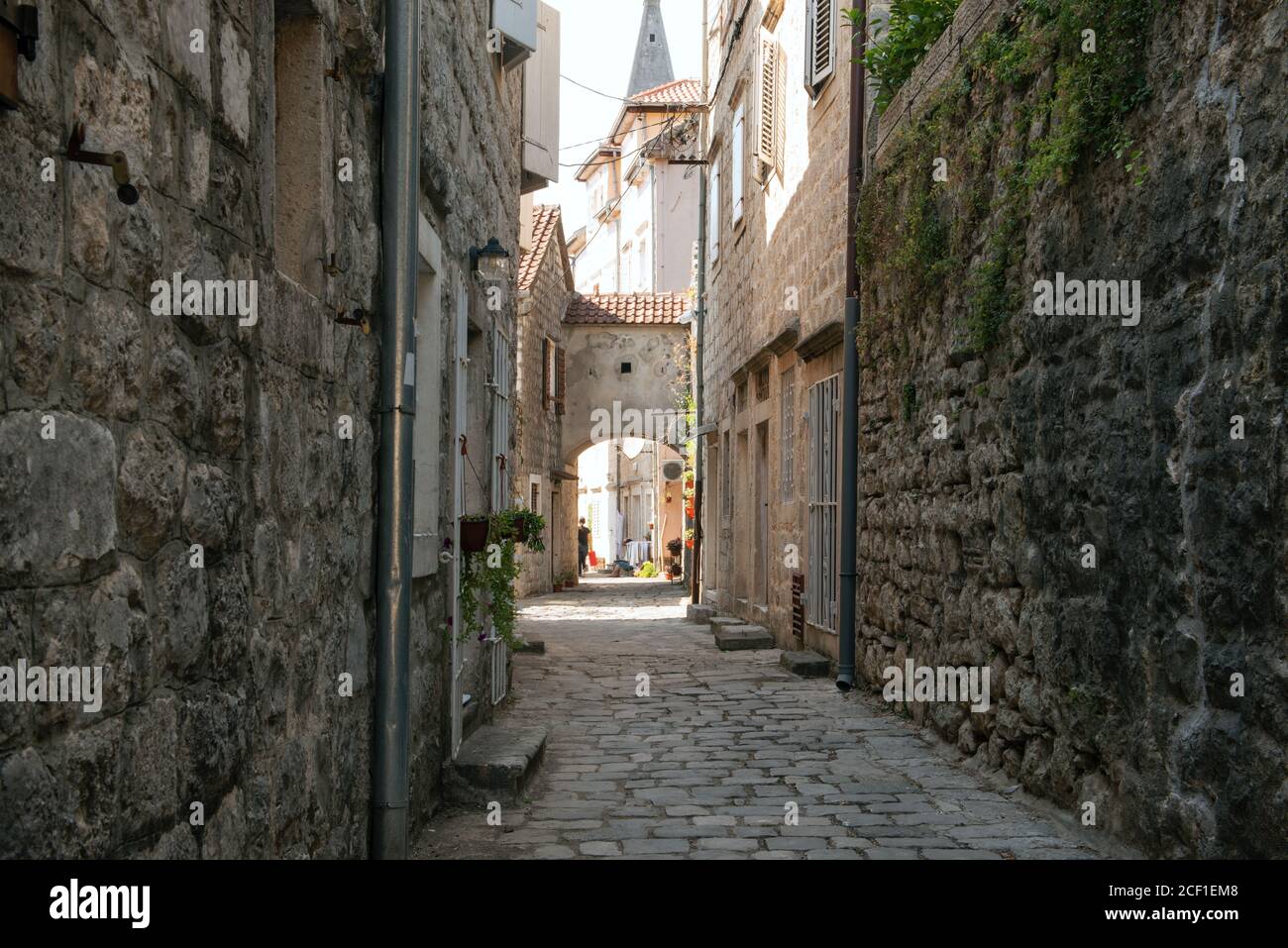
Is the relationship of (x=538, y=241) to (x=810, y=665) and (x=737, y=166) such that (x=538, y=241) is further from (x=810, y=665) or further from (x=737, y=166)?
(x=810, y=665)

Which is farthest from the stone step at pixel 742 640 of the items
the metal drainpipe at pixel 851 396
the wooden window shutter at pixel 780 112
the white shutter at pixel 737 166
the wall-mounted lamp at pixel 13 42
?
the wall-mounted lamp at pixel 13 42

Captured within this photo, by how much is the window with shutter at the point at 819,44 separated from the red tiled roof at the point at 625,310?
582 inches

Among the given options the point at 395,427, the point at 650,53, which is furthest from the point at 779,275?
the point at 650,53

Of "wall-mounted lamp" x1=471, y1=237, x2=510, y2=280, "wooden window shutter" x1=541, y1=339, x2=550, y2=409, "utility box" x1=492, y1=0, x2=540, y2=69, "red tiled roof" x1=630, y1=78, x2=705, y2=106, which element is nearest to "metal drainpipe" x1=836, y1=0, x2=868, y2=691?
"utility box" x1=492, y1=0, x2=540, y2=69

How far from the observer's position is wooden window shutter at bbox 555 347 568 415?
2383 cm

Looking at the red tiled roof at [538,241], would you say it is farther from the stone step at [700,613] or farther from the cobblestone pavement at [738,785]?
the cobblestone pavement at [738,785]

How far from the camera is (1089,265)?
4602 mm

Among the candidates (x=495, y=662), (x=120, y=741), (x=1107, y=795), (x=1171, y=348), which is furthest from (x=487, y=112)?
(x=120, y=741)

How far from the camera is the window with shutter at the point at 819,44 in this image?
9703mm

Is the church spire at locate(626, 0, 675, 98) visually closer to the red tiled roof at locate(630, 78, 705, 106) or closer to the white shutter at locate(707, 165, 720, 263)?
the red tiled roof at locate(630, 78, 705, 106)

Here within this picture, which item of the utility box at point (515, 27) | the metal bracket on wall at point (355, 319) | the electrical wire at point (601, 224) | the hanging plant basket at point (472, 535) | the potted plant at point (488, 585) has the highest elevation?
the electrical wire at point (601, 224)

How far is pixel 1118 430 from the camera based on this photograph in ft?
14.2

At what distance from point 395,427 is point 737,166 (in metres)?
11.2

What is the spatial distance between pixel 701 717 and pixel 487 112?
3908 mm
